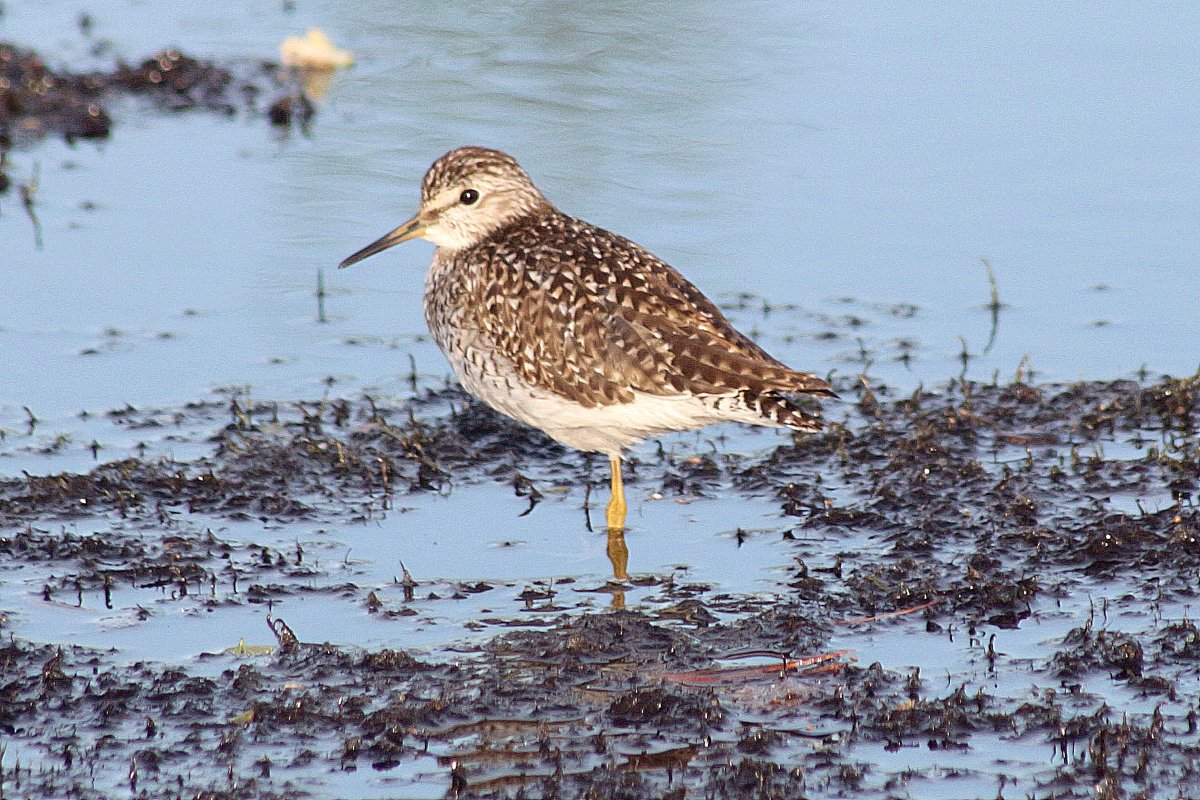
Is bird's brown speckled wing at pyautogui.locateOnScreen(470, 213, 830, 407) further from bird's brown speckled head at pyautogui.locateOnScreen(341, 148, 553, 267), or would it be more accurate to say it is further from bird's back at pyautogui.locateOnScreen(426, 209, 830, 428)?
bird's brown speckled head at pyautogui.locateOnScreen(341, 148, 553, 267)

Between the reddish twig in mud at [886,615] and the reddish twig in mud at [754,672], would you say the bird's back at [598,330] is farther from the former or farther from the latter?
the reddish twig in mud at [754,672]

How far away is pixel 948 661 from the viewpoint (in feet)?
19.5

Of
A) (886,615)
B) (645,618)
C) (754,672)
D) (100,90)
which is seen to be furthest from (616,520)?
(100,90)

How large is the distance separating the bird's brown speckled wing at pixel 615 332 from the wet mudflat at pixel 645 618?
791mm

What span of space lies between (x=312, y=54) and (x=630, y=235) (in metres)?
4.41

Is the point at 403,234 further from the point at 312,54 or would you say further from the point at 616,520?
the point at 312,54

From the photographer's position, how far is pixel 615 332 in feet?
22.8

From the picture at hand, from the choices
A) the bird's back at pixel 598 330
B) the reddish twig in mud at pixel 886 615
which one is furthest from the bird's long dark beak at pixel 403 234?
the reddish twig in mud at pixel 886 615

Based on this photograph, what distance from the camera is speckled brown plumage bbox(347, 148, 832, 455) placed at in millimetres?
6809

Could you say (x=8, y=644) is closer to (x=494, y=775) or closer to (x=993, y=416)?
(x=494, y=775)

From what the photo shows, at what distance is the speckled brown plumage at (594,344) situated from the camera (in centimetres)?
681

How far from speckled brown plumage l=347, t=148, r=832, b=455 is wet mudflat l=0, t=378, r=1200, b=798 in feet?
2.12

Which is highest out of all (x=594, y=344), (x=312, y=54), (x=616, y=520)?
(x=312, y=54)

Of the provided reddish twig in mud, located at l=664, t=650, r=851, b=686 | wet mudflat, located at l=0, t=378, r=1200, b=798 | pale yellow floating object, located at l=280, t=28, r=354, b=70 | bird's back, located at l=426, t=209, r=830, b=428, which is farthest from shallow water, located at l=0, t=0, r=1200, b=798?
bird's back, located at l=426, t=209, r=830, b=428
